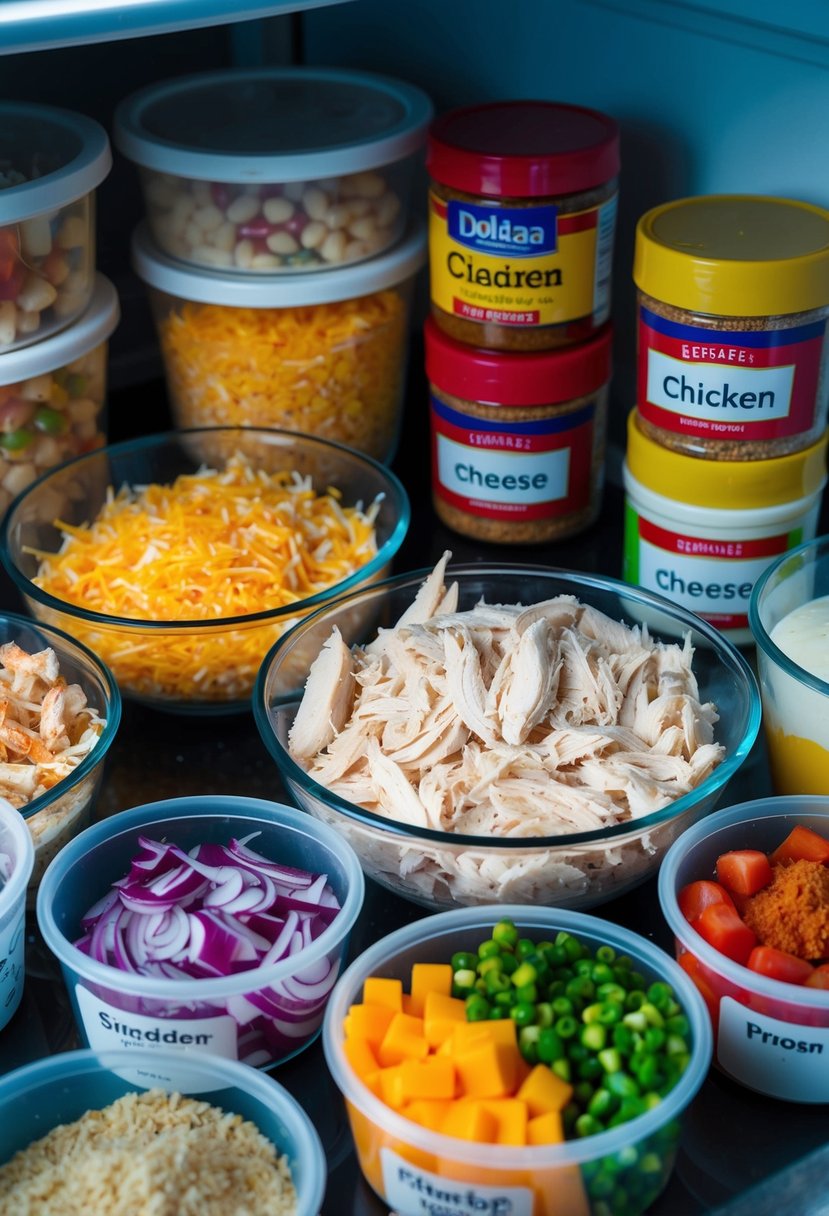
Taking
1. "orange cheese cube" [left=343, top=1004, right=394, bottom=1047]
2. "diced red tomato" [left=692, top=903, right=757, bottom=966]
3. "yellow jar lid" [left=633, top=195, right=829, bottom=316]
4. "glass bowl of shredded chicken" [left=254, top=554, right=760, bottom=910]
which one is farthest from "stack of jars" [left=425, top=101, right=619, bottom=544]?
"orange cheese cube" [left=343, top=1004, right=394, bottom=1047]

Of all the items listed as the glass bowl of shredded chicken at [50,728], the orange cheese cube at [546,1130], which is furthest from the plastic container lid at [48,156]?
the orange cheese cube at [546,1130]

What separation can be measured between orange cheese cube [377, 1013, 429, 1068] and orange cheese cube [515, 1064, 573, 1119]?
72 millimetres

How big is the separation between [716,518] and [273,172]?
59 cm

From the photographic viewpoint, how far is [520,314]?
150cm

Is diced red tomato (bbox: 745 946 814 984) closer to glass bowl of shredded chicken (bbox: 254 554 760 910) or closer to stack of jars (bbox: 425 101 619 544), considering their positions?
glass bowl of shredded chicken (bbox: 254 554 760 910)

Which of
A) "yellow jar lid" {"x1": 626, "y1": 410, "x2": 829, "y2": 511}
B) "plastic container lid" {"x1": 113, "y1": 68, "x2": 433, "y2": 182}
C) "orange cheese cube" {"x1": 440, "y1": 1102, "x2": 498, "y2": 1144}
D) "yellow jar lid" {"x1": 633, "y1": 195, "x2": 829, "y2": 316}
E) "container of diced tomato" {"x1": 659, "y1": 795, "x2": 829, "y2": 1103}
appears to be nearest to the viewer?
"orange cheese cube" {"x1": 440, "y1": 1102, "x2": 498, "y2": 1144}

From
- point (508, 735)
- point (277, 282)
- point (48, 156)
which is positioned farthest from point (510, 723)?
point (48, 156)

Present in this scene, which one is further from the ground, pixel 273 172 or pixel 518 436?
pixel 273 172

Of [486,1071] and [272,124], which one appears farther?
[272,124]

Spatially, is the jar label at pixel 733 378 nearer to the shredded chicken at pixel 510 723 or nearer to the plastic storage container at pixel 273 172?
the shredded chicken at pixel 510 723

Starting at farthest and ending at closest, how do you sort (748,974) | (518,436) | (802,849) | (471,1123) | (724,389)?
(518,436) < (724,389) < (802,849) < (748,974) < (471,1123)

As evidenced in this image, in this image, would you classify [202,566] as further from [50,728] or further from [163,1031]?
[163,1031]

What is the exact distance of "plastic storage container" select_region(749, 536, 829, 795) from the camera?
1.19 m

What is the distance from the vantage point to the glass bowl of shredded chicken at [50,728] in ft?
3.83
